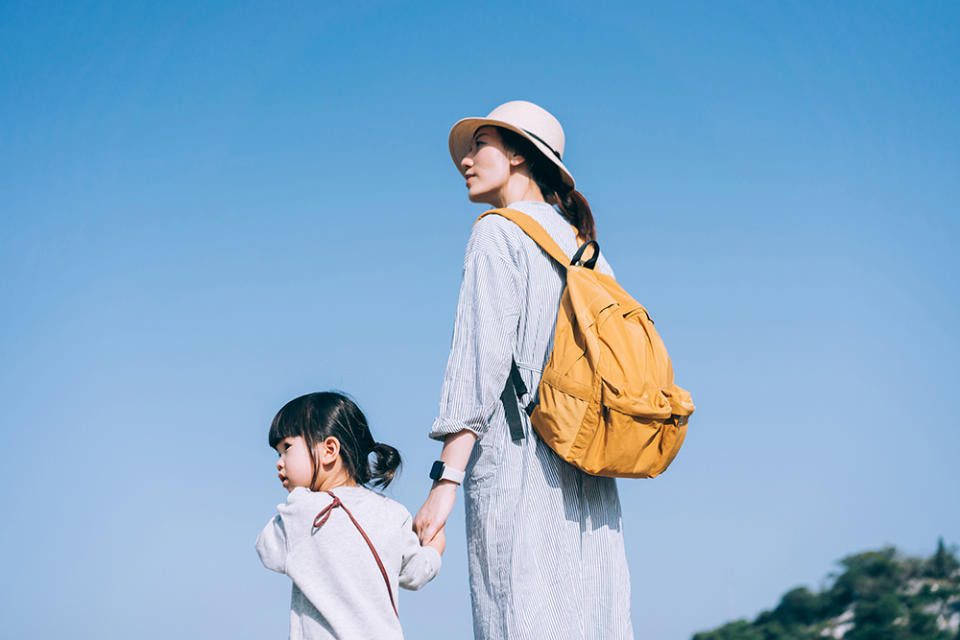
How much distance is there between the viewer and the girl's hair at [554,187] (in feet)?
11.2

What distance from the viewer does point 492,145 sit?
134 inches

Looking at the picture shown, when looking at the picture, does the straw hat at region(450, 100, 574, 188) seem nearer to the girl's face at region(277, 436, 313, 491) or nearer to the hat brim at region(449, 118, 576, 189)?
the hat brim at region(449, 118, 576, 189)

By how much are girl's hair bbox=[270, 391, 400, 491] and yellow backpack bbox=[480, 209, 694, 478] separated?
591 mm

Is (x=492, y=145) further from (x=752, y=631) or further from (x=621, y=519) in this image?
(x=752, y=631)

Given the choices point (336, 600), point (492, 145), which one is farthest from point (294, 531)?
point (492, 145)

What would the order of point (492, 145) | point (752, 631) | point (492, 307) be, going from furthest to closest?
point (752, 631) → point (492, 145) → point (492, 307)

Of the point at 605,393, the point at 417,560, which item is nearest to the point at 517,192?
the point at 605,393

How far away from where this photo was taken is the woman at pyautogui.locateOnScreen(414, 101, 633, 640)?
270cm

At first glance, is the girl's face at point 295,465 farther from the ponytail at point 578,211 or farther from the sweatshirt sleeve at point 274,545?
the ponytail at point 578,211

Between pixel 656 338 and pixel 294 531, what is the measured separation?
1.34 meters

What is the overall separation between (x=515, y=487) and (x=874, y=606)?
132 ft

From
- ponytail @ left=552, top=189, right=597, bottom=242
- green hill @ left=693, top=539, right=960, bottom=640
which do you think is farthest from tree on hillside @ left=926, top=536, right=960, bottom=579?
ponytail @ left=552, top=189, right=597, bottom=242

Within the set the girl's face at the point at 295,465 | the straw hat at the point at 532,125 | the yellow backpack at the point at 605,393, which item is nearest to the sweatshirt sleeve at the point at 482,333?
the yellow backpack at the point at 605,393

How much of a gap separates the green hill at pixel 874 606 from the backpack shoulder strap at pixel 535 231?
118ft
